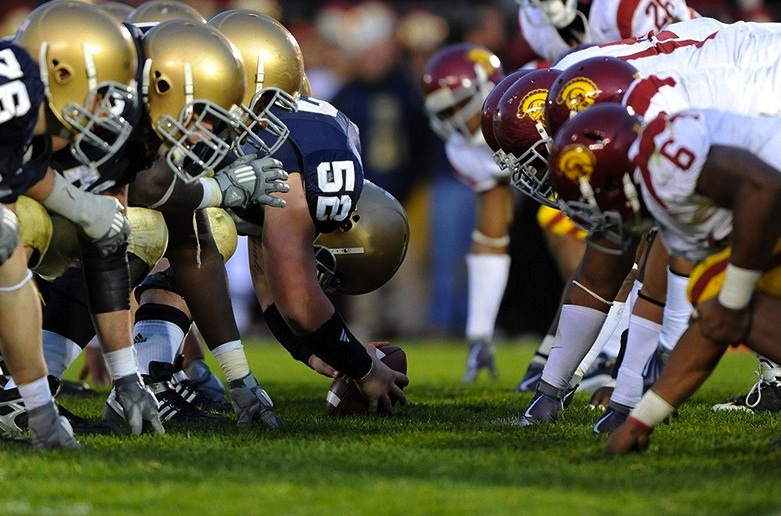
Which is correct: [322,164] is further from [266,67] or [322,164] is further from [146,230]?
[146,230]

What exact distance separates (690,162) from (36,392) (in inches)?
80.2

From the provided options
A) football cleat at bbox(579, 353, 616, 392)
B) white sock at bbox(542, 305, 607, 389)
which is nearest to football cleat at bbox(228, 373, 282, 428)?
white sock at bbox(542, 305, 607, 389)

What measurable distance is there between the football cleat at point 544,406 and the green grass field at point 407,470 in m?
0.08

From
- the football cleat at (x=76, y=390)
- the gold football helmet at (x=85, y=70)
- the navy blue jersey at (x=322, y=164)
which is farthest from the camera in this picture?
the football cleat at (x=76, y=390)

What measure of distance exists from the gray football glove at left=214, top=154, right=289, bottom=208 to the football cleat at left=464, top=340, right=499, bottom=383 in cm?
331

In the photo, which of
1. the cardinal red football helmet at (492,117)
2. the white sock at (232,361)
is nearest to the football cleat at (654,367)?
the cardinal red football helmet at (492,117)

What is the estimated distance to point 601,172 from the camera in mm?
4062

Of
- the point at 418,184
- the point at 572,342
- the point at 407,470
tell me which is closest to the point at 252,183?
the point at 572,342

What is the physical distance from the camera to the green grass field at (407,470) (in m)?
3.34

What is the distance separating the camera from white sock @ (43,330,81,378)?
16.7ft

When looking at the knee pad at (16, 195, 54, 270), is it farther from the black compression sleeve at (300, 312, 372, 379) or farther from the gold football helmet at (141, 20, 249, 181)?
the black compression sleeve at (300, 312, 372, 379)

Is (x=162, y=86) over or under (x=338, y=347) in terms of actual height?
over

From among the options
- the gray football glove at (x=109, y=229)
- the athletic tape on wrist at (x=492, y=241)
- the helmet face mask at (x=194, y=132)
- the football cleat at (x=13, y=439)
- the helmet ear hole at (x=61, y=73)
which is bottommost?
the athletic tape on wrist at (x=492, y=241)

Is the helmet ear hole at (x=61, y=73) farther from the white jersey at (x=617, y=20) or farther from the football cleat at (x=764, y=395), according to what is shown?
the white jersey at (x=617, y=20)
